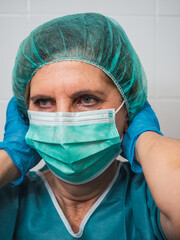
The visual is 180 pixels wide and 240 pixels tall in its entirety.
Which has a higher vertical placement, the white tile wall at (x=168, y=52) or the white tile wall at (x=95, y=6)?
the white tile wall at (x=95, y=6)

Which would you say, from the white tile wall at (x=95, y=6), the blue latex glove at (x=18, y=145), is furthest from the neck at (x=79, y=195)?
the white tile wall at (x=95, y=6)

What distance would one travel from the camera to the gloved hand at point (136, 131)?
91 cm

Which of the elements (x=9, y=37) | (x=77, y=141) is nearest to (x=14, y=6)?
(x=9, y=37)

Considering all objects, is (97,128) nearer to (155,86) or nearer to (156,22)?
(155,86)

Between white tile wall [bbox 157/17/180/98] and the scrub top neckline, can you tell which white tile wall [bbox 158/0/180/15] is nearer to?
white tile wall [bbox 157/17/180/98]

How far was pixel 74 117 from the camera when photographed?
35.8 inches

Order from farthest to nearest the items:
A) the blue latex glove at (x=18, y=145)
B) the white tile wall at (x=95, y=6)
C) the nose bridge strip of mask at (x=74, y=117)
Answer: the white tile wall at (x=95, y=6) < the blue latex glove at (x=18, y=145) < the nose bridge strip of mask at (x=74, y=117)

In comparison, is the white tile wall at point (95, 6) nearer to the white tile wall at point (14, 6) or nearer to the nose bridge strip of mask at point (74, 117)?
the white tile wall at point (14, 6)

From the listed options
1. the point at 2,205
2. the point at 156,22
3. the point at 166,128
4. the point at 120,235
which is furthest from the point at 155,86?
the point at 2,205

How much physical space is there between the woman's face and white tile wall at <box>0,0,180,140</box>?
0.69 m

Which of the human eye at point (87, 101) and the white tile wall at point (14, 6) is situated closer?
the human eye at point (87, 101)

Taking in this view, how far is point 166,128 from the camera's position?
1.63m

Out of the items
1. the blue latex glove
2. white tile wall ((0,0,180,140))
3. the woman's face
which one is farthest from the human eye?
white tile wall ((0,0,180,140))

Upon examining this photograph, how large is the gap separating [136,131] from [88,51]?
37 cm
